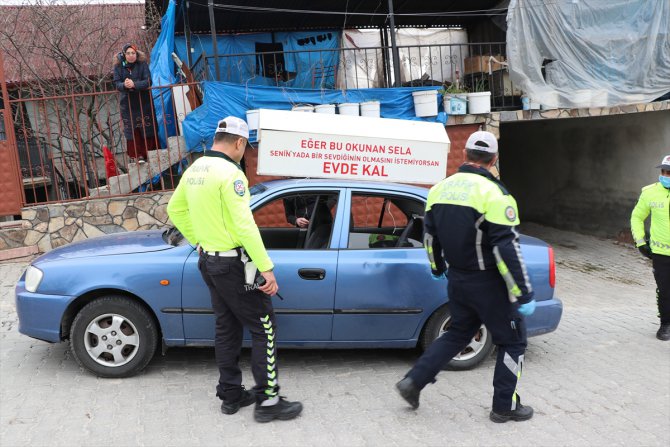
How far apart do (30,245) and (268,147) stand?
469cm

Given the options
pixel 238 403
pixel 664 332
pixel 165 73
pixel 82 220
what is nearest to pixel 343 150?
pixel 238 403

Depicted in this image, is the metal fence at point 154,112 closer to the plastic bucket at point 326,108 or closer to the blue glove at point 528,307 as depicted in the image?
the plastic bucket at point 326,108

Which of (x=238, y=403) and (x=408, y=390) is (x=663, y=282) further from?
(x=238, y=403)

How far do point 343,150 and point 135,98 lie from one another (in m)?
4.57

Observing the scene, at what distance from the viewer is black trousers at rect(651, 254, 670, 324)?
5.72 metres

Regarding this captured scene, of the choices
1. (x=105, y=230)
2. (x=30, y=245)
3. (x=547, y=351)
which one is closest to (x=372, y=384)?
(x=547, y=351)

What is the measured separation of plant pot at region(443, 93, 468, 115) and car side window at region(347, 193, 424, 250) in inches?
172

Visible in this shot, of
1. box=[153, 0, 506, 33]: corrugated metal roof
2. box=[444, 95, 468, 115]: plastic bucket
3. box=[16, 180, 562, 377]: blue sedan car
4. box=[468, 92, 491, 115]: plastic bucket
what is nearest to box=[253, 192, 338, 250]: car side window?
box=[16, 180, 562, 377]: blue sedan car

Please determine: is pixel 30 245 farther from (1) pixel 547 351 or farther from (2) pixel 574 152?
(2) pixel 574 152

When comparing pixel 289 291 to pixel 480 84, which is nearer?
pixel 289 291

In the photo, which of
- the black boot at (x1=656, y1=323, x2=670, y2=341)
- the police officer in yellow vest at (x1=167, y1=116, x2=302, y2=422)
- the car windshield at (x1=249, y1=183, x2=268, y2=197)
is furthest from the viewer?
the black boot at (x1=656, y1=323, x2=670, y2=341)

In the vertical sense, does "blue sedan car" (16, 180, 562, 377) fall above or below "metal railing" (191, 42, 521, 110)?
below

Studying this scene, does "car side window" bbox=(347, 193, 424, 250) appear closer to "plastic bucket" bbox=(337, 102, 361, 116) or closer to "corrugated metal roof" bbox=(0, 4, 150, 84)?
"plastic bucket" bbox=(337, 102, 361, 116)

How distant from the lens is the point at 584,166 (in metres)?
13.0
